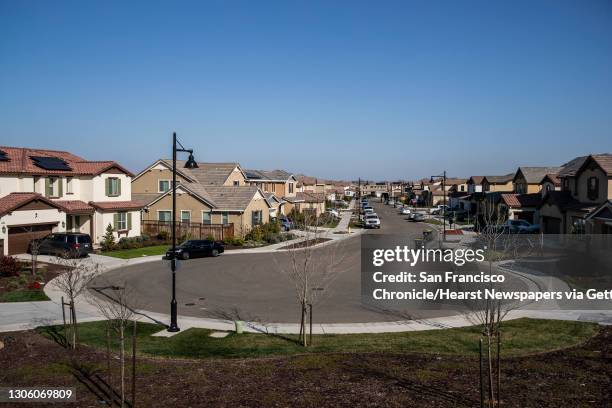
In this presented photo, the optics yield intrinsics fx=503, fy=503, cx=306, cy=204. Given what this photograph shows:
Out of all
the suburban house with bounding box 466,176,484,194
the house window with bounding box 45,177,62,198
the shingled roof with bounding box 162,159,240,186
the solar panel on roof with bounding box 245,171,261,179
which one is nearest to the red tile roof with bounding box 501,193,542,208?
the shingled roof with bounding box 162,159,240,186

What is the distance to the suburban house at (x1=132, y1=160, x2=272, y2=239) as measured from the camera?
43.5 meters

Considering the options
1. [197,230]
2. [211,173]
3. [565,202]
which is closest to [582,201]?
[565,202]

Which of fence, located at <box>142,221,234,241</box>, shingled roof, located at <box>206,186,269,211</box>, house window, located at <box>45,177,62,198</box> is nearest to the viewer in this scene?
house window, located at <box>45,177,62,198</box>

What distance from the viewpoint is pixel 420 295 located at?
2302cm

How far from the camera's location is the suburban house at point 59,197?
32.6m

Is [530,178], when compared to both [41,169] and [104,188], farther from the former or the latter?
[41,169]

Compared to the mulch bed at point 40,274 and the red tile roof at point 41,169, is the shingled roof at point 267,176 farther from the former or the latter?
the mulch bed at point 40,274

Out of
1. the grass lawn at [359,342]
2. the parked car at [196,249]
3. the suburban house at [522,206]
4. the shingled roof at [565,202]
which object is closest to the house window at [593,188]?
the shingled roof at [565,202]

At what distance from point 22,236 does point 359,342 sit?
27.1 m

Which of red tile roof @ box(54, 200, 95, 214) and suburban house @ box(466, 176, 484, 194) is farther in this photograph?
suburban house @ box(466, 176, 484, 194)

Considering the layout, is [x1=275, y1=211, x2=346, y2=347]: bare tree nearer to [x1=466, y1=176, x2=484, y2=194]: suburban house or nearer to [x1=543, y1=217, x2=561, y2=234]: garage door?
[x1=543, y1=217, x2=561, y2=234]: garage door

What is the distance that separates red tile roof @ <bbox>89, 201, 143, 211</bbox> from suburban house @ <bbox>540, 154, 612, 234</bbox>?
3299cm

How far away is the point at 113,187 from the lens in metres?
40.2

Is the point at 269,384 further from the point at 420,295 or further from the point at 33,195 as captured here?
the point at 33,195
